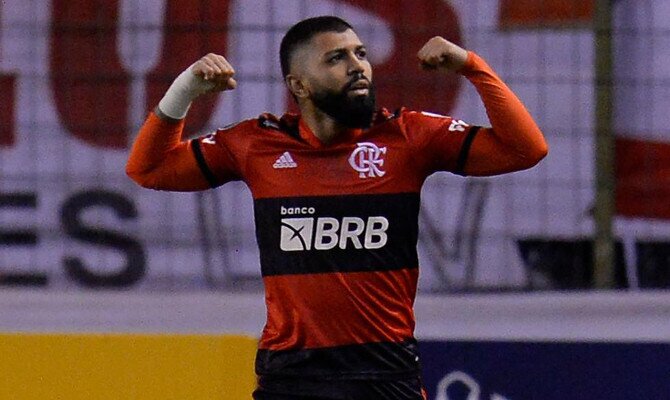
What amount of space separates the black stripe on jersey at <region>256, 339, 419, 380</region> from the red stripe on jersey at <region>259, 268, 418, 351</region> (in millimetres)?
16

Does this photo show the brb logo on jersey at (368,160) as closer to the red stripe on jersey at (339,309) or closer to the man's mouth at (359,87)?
the man's mouth at (359,87)

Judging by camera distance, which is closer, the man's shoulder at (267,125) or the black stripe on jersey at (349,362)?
the black stripe on jersey at (349,362)

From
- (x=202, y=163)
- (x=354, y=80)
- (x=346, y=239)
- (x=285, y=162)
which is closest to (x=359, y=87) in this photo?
(x=354, y=80)

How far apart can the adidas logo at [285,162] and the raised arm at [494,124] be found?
42 cm

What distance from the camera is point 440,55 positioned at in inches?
146

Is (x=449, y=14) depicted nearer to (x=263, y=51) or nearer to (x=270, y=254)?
(x=263, y=51)

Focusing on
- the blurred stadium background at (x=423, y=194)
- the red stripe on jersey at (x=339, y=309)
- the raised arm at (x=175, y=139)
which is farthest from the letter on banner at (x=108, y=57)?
the red stripe on jersey at (x=339, y=309)

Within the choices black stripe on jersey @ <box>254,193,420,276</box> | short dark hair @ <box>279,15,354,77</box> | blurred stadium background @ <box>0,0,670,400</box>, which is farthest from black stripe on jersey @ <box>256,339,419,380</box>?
blurred stadium background @ <box>0,0,670,400</box>

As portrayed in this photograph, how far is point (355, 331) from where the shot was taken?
3.73 m

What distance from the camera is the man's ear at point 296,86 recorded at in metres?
3.88

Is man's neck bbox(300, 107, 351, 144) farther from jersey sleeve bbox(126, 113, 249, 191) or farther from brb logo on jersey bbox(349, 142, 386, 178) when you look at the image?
jersey sleeve bbox(126, 113, 249, 191)

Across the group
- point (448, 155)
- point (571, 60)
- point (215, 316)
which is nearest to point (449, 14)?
point (571, 60)

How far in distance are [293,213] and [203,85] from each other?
417 mm

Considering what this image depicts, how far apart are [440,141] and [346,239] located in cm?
35
